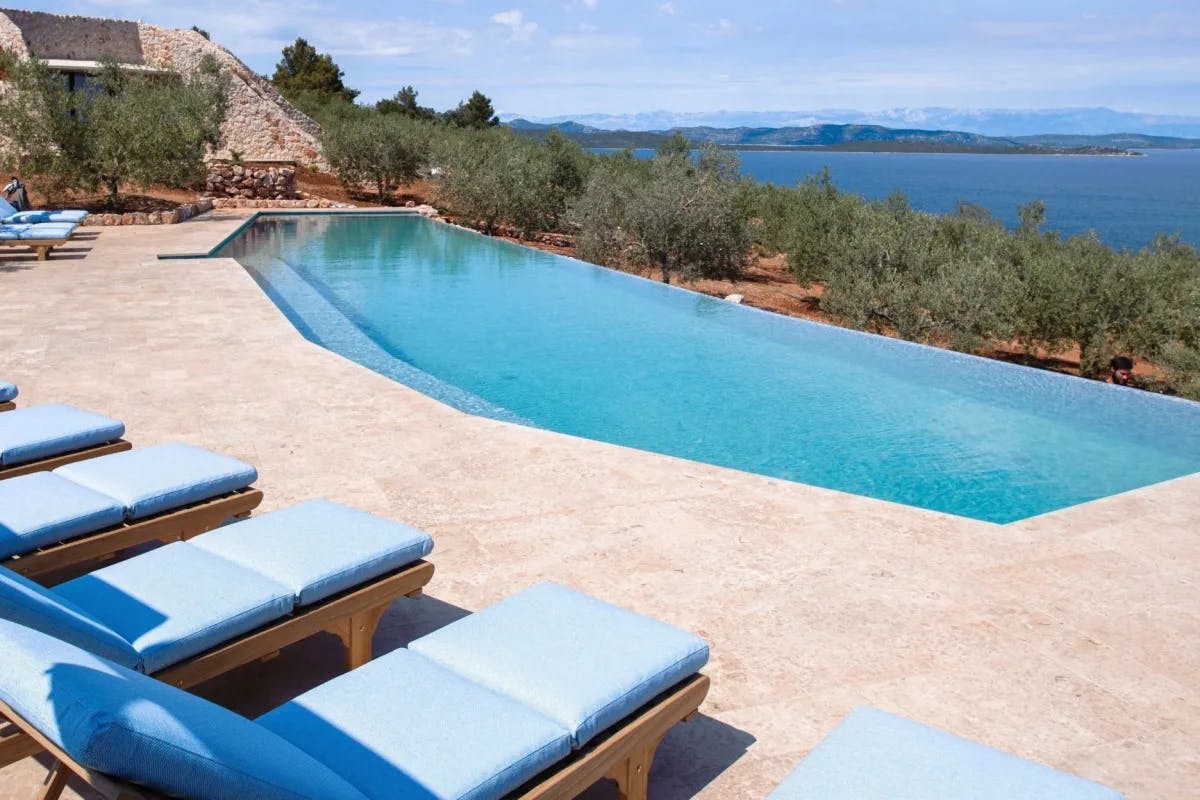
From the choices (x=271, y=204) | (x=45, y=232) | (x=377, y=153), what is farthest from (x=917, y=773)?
(x=377, y=153)

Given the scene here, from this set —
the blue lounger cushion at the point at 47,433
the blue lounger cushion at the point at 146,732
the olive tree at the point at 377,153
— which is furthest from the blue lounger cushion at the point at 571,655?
the olive tree at the point at 377,153

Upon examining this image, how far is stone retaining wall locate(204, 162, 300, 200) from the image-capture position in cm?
2467

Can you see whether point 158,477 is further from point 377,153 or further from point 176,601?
point 377,153

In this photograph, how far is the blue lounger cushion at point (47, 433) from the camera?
4262 mm

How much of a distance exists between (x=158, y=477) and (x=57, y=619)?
1731 millimetres

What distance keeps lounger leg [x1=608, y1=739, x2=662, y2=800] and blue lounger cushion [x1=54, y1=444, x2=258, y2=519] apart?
213cm

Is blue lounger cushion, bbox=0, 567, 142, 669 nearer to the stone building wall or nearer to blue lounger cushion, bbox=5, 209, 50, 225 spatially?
blue lounger cushion, bbox=5, 209, 50, 225

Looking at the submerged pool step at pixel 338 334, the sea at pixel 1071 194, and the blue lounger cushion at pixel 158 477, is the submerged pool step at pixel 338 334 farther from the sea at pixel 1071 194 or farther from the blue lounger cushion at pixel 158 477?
the sea at pixel 1071 194

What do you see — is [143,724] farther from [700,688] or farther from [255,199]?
[255,199]

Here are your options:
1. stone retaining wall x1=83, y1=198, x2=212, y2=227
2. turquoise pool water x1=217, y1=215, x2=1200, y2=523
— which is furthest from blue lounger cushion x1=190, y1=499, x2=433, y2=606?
stone retaining wall x1=83, y1=198, x2=212, y2=227

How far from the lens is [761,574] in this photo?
411 centimetres

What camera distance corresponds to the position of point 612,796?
282 centimetres

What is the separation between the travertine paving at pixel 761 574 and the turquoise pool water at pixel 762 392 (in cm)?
135

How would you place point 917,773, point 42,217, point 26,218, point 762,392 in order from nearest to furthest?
point 917,773 → point 762,392 → point 26,218 → point 42,217
